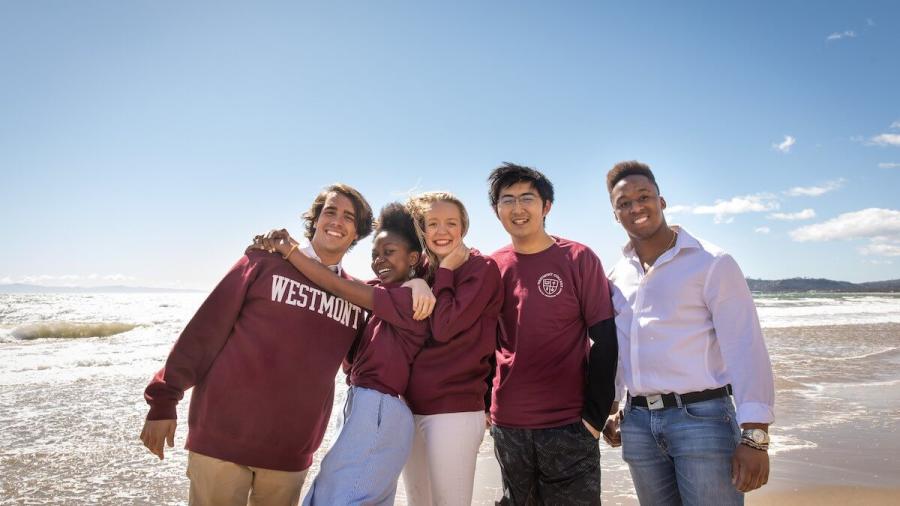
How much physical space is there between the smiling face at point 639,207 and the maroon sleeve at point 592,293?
32cm

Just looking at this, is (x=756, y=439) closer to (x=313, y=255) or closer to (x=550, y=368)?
(x=550, y=368)

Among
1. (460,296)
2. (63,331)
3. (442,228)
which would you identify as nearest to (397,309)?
(460,296)

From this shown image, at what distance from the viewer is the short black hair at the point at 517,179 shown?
10.6 feet

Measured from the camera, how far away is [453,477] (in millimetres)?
2582

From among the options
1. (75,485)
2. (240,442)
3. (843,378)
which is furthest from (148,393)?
(843,378)

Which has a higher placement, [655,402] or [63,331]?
[655,402]

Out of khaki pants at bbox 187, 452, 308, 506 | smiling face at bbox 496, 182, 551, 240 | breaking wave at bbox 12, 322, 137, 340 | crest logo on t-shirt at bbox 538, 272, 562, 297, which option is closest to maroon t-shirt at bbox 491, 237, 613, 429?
crest logo on t-shirt at bbox 538, 272, 562, 297

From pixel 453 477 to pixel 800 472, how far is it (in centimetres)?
449

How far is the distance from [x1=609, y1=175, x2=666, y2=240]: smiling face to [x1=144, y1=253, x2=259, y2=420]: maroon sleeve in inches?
87.4

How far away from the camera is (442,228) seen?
2.97 metres

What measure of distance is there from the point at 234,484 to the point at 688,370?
2506 mm

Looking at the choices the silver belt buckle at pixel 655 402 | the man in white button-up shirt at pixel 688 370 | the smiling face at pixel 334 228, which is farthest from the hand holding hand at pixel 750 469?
the smiling face at pixel 334 228

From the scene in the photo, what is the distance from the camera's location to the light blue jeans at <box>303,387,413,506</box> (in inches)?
91.8

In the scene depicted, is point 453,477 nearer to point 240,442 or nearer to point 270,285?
point 240,442
